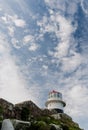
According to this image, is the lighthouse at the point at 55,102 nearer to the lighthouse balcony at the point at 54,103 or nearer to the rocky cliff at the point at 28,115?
the lighthouse balcony at the point at 54,103

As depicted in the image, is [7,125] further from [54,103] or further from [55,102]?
[55,102]

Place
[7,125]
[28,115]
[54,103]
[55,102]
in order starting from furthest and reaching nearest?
1. [55,102]
2. [54,103]
3. [28,115]
4. [7,125]

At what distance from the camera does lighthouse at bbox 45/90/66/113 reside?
7338cm

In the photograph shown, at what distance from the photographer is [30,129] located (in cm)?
3900

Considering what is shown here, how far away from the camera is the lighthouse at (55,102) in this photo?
241ft

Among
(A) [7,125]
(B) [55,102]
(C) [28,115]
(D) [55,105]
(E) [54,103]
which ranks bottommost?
(A) [7,125]

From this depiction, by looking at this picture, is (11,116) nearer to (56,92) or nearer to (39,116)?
(39,116)

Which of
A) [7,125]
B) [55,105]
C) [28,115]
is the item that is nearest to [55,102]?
[55,105]

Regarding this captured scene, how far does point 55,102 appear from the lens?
244ft

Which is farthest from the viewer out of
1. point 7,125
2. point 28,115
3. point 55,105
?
point 55,105

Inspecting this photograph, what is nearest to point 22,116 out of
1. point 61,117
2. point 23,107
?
point 23,107

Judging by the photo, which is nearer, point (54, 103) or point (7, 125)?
point (7, 125)

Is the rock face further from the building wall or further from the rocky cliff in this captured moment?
the building wall

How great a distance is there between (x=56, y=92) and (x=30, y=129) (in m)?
36.6
